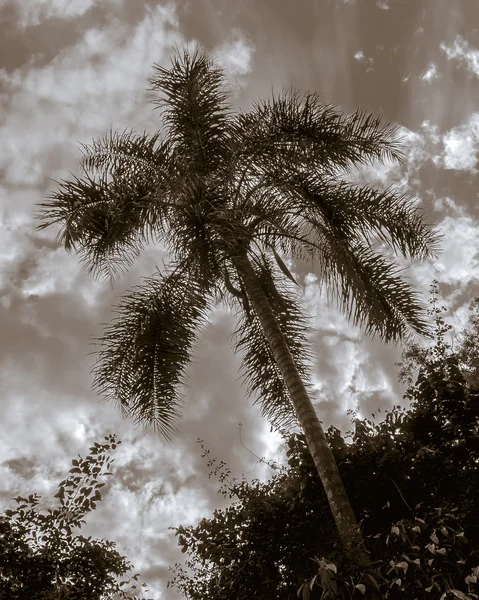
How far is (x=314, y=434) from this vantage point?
6051 millimetres

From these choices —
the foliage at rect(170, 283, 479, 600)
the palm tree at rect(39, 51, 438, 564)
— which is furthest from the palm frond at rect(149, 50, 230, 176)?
the foliage at rect(170, 283, 479, 600)

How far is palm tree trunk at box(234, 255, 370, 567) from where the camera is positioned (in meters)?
4.99

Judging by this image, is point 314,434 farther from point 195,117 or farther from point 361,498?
point 195,117

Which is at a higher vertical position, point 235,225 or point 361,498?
point 235,225

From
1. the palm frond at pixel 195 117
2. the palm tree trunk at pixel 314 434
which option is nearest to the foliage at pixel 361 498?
the palm tree trunk at pixel 314 434

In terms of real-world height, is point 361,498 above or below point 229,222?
below

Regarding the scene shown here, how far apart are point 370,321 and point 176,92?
5.37 m

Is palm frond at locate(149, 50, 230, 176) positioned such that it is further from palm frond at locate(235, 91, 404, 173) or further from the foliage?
the foliage

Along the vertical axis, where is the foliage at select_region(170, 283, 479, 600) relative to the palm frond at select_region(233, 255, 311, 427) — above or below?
below

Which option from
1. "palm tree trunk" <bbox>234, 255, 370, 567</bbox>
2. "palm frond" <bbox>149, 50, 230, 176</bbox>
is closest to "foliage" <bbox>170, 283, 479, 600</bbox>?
"palm tree trunk" <bbox>234, 255, 370, 567</bbox>

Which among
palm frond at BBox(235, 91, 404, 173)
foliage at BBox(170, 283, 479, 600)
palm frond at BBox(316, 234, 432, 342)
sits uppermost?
palm frond at BBox(235, 91, 404, 173)

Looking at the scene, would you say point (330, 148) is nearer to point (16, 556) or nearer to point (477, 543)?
point (477, 543)

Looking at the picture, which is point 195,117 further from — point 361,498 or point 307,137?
point 361,498

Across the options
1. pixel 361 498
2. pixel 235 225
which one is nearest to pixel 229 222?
pixel 235 225
